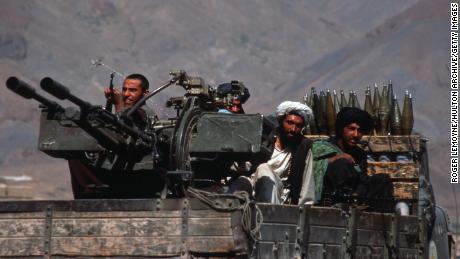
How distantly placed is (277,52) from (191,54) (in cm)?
1263

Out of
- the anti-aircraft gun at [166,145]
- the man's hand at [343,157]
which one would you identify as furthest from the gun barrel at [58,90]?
the man's hand at [343,157]

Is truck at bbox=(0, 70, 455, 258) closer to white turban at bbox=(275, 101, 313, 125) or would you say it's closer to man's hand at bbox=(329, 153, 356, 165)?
man's hand at bbox=(329, 153, 356, 165)

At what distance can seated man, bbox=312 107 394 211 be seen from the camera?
38.4 ft

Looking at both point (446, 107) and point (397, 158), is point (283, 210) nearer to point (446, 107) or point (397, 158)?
point (397, 158)

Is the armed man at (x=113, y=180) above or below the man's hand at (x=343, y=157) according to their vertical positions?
below

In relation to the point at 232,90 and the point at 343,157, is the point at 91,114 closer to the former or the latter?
the point at 232,90

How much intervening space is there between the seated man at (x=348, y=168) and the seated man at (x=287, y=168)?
0.85 ft

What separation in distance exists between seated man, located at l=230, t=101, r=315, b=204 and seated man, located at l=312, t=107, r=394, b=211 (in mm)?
258

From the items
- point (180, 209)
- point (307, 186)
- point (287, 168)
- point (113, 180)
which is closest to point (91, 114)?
point (180, 209)

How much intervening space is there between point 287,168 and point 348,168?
57cm

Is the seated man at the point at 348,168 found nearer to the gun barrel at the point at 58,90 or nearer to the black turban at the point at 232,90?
the black turban at the point at 232,90

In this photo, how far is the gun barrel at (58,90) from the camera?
29.3 feet

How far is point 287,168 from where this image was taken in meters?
11.5

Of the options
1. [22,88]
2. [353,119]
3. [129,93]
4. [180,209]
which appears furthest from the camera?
[353,119]
